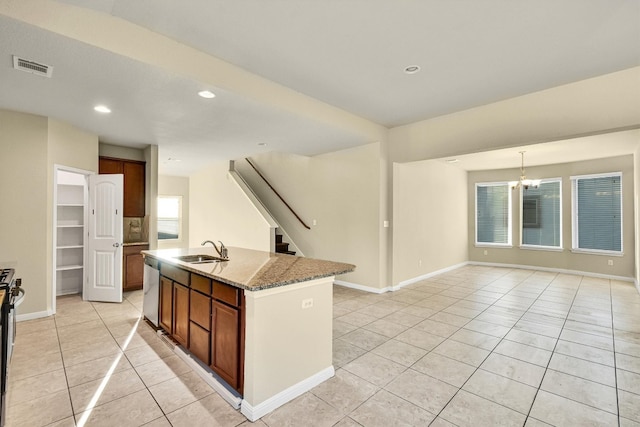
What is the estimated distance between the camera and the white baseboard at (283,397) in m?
2.03

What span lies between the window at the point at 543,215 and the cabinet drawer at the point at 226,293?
807 centimetres

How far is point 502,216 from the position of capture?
8.07 m

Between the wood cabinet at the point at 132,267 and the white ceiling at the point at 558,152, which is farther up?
the white ceiling at the point at 558,152

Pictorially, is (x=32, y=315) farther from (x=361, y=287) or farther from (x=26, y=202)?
(x=361, y=287)

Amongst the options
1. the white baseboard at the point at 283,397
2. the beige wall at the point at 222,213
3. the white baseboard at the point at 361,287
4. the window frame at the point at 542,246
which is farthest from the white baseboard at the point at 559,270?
the white baseboard at the point at 283,397

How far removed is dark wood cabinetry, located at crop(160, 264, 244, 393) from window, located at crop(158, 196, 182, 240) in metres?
6.73

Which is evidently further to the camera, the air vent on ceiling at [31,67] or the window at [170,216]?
the window at [170,216]

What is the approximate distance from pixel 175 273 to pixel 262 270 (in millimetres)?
1137

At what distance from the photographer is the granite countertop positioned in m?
2.09

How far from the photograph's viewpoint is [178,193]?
9242 mm

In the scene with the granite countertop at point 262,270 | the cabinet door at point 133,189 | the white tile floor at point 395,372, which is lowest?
the white tile floor at point 395,372

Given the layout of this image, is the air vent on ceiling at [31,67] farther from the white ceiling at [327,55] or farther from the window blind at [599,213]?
the window blind at [599,213]

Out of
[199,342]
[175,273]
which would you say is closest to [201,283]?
[199,342]

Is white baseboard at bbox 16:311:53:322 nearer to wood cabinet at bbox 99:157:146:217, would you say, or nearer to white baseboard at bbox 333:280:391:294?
wood cabinet at bbox 99:157:146:217
